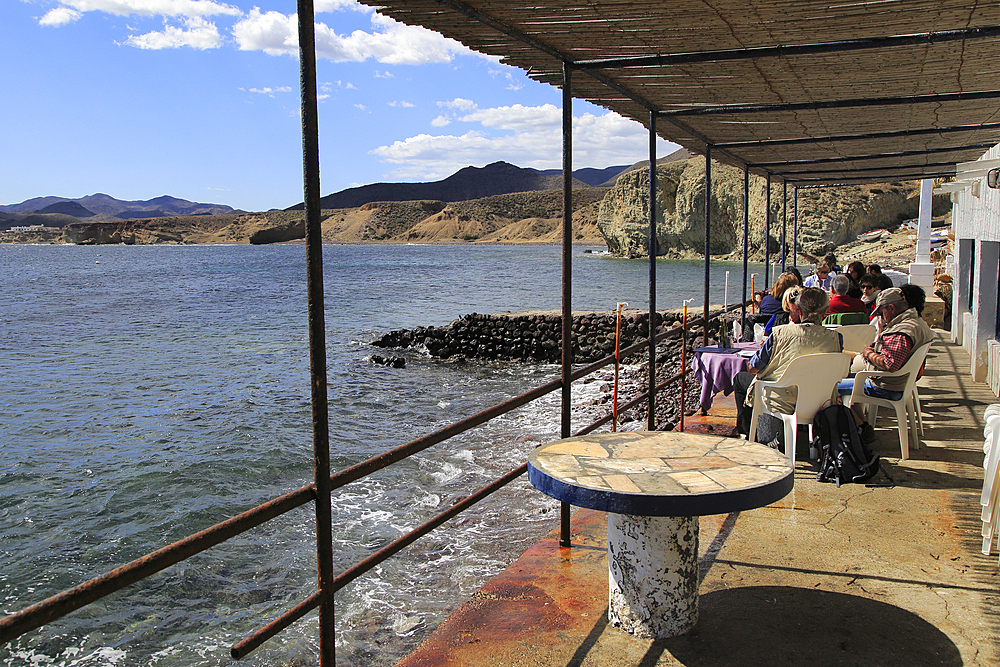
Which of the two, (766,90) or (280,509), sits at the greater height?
(766,90)

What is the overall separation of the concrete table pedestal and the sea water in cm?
289

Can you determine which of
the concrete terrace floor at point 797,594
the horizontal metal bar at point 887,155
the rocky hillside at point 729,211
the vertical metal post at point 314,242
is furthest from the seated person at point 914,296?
the rocky hillside at point 729,211

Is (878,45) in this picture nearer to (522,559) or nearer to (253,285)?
Answer: (522,559)

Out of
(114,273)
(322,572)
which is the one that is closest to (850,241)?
(322,572)

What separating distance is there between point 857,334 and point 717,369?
69.4 inches

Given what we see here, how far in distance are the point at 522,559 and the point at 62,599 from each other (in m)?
2.78

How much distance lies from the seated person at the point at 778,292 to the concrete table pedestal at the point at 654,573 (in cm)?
500

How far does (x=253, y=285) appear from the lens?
7794 cm

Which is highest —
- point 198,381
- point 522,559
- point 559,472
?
point 559,472

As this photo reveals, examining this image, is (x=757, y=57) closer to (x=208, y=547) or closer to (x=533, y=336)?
(x=208, y=547)

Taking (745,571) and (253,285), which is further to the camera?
(253,285)

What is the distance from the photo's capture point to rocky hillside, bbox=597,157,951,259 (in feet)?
200

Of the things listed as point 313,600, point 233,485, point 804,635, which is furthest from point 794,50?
point 233,485

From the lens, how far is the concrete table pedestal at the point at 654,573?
2969mm
